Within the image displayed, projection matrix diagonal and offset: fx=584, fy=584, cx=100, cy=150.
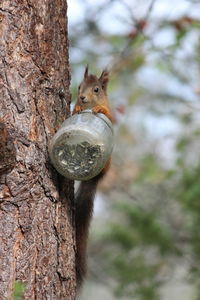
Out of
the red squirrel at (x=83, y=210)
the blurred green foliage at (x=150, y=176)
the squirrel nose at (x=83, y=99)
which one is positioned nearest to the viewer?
the red squirrel at (x=83, y=210)

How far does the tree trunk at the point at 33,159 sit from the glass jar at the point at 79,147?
0.07 metres

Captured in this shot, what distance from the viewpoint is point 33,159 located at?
7.00ft

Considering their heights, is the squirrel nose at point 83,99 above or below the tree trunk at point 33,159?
above

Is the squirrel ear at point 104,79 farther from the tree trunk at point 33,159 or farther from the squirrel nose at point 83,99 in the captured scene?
the tree trunk at point 33,159

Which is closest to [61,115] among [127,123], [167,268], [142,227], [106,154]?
[106,154]

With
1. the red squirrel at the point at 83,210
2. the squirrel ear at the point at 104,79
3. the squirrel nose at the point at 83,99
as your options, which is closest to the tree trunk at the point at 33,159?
the red squirrel at the point at 83,210

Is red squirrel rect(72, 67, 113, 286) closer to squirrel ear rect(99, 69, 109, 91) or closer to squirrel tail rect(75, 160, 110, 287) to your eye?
squirrel tail rect(75, 160, 110, 287)

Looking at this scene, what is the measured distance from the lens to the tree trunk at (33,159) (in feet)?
6.67

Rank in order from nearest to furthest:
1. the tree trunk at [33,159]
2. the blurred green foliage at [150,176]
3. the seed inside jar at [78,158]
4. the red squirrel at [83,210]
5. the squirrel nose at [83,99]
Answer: the tree trunk at [33,159], the seed inside jar at [78,158], the red squirrel at [83,210], the squirrel nose at [83,99], the blurred green foliage at [150,176]

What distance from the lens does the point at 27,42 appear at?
2225mm

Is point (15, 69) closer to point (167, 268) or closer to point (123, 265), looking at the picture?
point (123, 265)

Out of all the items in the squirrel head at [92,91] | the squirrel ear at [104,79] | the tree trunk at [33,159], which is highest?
the squirrel ear at [104,79]

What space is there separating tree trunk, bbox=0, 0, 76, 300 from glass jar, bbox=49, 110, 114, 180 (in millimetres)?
71

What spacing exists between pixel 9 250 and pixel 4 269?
67mm
